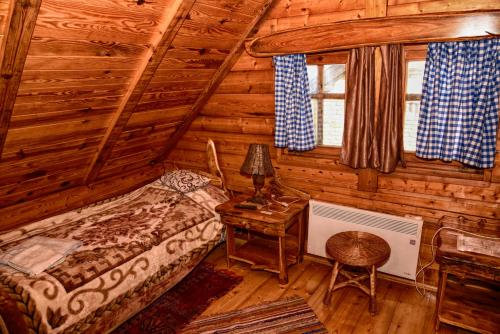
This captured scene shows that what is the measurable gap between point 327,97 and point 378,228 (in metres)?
1.24

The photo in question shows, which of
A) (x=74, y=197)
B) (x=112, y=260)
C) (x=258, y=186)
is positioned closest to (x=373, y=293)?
(x=258, y=186)

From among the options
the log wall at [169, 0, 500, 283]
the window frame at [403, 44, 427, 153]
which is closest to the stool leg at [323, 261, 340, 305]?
the log wall at [169, 0, 500, 283]

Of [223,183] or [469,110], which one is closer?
[469,110]

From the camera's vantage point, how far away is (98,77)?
2.57 metres

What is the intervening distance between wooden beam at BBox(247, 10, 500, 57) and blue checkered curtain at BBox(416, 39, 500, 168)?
86 mm

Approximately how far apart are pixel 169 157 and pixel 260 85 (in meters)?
1.68

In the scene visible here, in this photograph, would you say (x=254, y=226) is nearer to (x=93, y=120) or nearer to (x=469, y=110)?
(x=93, y=120)

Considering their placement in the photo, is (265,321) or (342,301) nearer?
(265,321)

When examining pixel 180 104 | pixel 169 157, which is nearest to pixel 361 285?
pixel 180 104

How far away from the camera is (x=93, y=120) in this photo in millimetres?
2975

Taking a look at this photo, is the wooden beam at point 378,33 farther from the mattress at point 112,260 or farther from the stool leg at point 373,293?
the stool leg at point 373,293

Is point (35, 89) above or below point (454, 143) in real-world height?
above

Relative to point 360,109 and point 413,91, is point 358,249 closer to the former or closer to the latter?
point 360,109

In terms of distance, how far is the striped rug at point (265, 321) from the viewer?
260 cm
